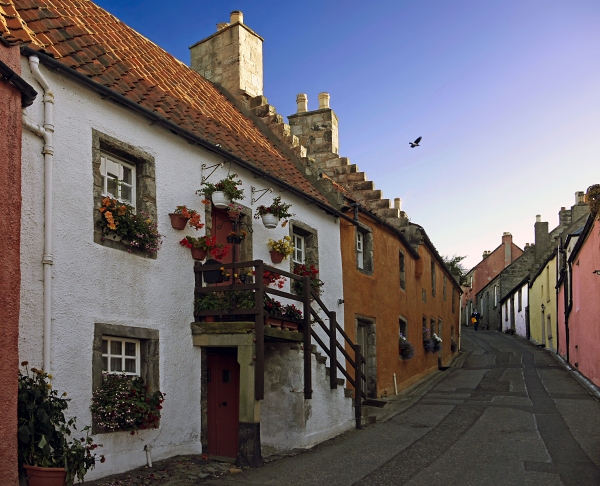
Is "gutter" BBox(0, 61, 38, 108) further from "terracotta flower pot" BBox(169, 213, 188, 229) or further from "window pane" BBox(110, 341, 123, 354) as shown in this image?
"window pane" BBox(110, 341, 123, 354)

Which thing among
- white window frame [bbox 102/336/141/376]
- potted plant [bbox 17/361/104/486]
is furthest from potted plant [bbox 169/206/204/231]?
potted plant [bbox 17/361/104/486]

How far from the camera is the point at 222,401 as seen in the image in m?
12.0

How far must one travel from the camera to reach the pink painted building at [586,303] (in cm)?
1830

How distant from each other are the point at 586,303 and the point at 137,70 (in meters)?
14.8

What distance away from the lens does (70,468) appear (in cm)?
744

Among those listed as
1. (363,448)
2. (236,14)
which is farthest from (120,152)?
(236,14)

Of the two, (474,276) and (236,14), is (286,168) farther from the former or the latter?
(474,276)

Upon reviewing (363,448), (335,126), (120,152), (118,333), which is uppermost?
(335,126)

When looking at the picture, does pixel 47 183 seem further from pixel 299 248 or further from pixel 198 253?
pixel 299 248

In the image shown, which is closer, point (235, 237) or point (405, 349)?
point (235, 237)

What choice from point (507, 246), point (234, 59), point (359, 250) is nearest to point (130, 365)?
point (359, 250)

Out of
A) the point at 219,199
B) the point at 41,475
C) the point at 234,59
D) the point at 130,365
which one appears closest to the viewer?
the point at 41,475

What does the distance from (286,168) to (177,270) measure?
578cm

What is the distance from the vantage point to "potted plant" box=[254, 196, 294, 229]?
43.0 feet
